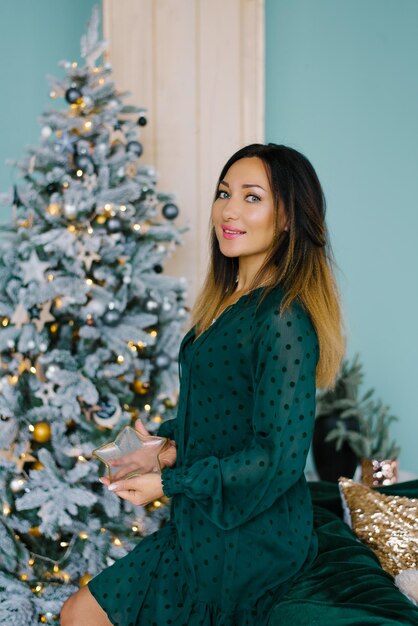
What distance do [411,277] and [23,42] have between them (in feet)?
7.59

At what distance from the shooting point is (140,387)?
2936 millimetres

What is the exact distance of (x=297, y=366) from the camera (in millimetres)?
1507

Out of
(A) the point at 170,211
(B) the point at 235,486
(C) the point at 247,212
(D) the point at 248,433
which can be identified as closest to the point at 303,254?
(C) the point at 247,212

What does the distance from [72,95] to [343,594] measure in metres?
1.95

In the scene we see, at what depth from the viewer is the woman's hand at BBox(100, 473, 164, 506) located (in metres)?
1.59

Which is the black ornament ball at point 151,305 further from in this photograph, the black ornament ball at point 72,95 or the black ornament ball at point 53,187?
the black ornament ball at point 72,95

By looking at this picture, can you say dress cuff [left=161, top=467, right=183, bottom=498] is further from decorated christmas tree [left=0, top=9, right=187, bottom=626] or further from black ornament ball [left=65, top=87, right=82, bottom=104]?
black ornament ball [left=65, top=87, right=82, bottom=104]

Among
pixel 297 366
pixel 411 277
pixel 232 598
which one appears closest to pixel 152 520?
pixel 232 598

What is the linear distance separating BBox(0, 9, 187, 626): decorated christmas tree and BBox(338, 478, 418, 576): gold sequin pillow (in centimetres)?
96

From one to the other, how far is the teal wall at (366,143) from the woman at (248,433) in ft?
8.17

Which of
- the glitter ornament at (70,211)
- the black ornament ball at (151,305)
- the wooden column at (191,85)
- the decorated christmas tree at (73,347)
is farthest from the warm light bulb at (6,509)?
the wooden column at (191,85)

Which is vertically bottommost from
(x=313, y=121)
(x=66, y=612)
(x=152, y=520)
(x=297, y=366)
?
(x=152, y=520)

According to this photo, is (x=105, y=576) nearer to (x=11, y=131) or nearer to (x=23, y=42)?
(x=11, y=131)

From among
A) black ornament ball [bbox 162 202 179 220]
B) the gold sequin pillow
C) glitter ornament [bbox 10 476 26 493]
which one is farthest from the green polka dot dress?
black ornament ball [bbox 162 202 179 220]
